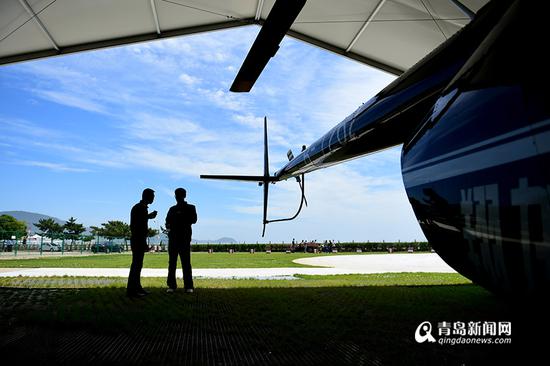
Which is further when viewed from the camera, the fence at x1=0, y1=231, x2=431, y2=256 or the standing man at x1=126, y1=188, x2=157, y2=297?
the fence at x1=0, y1=231, x2=431, y2=256

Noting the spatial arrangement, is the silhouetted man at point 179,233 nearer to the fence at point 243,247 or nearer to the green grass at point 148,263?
the green grass at point 148,263

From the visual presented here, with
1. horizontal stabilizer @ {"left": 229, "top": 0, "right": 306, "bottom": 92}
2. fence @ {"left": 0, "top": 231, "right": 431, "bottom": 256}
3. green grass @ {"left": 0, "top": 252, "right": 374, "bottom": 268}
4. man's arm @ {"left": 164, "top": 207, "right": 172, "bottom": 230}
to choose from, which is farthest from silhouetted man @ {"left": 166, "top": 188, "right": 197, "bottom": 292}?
fence @ {"left": 0, "top": 231, "right": 431, "bottom": 256}

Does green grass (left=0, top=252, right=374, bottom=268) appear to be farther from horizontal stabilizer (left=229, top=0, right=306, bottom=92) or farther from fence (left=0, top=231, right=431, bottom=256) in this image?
fence (left=0, top=231, right=431, bottom=256)

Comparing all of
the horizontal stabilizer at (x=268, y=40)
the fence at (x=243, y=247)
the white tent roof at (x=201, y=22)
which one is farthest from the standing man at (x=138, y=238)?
the fence at (x=243, y=247)

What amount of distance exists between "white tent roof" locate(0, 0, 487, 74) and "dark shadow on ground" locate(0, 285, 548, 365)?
18.3 feet

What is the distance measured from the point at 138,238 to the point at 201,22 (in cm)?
582

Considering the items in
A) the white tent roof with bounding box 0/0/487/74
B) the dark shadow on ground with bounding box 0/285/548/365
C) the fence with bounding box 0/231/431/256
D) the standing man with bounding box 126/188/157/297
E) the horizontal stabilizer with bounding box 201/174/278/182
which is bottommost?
the fence with bounding box 0/231/431/256

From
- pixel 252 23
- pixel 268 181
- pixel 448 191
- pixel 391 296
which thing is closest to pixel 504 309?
pixel 391 296

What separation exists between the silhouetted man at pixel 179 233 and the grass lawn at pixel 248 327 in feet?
1.56

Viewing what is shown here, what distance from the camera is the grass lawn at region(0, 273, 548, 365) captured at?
2350mm

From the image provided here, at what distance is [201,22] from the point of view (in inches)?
341

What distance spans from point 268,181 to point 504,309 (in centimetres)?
708

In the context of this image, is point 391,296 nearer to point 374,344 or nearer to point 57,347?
point 374,344

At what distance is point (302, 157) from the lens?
8109mm
